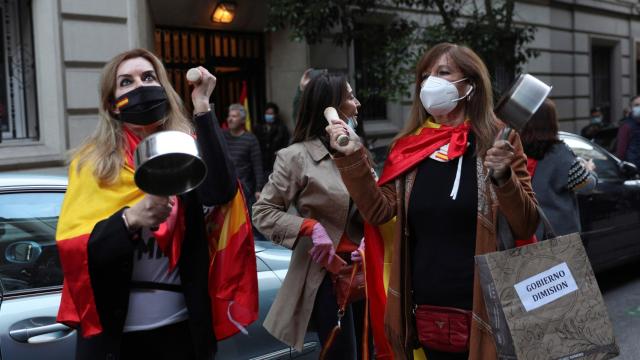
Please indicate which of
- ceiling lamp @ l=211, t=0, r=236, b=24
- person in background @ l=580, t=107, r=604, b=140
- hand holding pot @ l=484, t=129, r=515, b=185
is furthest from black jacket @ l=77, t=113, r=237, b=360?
person in background @ l=580, t=107, r=604, b=140

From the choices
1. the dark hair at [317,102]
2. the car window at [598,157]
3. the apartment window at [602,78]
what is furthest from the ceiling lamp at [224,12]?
the apartment window at [602,78]

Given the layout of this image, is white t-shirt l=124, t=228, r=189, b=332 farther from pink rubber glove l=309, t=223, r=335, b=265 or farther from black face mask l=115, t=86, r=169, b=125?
pink rubber glove l=309, t=223, r=335, b=265

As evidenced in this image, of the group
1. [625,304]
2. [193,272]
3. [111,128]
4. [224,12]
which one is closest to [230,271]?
[193,272]

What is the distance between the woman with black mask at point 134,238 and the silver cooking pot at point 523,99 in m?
0.94

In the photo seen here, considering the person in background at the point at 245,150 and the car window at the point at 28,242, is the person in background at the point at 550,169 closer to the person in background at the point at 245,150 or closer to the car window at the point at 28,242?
the car window at the point at 28,242

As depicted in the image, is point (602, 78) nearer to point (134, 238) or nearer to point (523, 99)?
point (523, 99)

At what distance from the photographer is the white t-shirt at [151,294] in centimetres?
255

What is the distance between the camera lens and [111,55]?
9672 mm

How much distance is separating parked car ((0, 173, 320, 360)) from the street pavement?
9.95ft

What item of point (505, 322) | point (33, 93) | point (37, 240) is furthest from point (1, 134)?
point (505, 322)

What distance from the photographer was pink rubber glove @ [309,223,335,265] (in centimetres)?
336

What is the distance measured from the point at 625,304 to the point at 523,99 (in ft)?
17.0

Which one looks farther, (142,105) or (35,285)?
(35,285)

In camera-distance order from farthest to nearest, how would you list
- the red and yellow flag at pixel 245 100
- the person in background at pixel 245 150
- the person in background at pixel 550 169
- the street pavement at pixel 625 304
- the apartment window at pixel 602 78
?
the apartment window at pixel 602 78
the red and yellow flag at pixel 245 100
the person in background at pixel 245 150
the street pavement at pixel 625 304
the person in background at pixel 550 169
